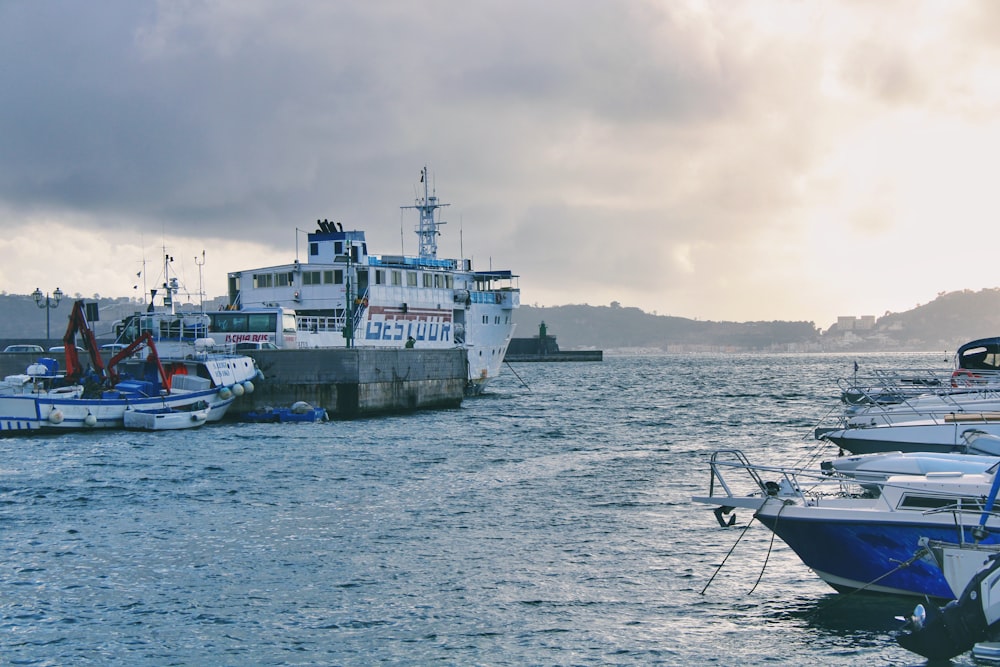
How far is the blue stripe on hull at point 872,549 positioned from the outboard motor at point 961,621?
157 centimetres

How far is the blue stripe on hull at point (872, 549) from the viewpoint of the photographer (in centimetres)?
1509

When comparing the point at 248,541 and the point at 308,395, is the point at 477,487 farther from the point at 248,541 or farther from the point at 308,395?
the point at 308,395

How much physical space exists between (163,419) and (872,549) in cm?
3422

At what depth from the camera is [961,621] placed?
1292 centimetres

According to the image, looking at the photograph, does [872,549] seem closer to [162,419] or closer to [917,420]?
[917,420]

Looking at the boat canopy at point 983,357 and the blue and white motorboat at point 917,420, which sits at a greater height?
the boat canopy at point 983,357

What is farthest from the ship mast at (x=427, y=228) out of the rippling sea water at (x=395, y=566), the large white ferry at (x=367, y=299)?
the rippling sea water at (x=395, y=566)

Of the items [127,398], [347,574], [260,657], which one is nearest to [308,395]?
[127,398]

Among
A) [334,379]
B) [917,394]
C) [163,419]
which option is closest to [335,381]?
[334,379]

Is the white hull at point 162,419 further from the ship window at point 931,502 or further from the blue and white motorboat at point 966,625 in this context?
the blue and white motorboat at point 966,625

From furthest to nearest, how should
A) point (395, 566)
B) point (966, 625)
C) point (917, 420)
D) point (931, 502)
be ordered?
point (917, 420)
point (395, 566)
point (931, 502)
point (966, 625)

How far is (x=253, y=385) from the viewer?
4816cm

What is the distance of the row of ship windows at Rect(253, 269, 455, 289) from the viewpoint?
206 ft

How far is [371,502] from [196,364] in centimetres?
2270
